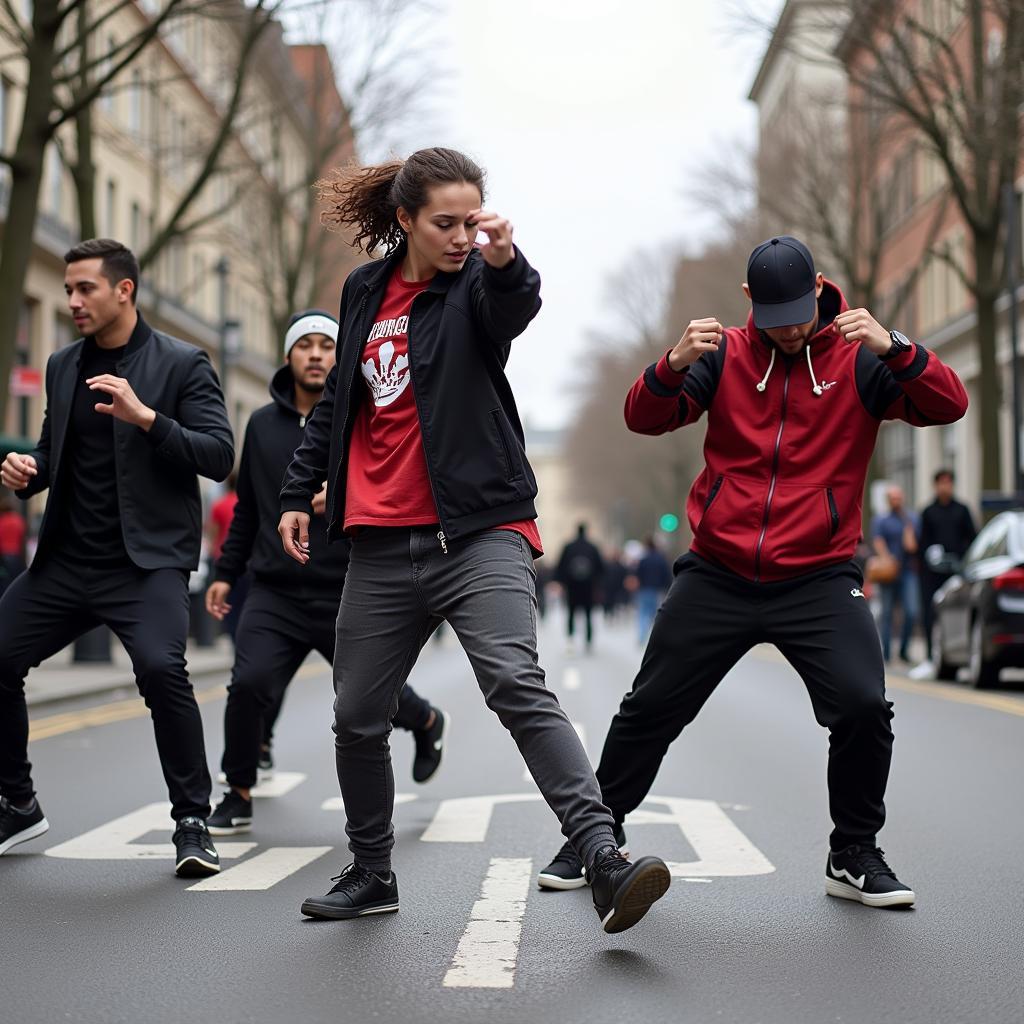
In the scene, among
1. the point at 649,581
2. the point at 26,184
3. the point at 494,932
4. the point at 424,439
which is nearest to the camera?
the point at 424,439

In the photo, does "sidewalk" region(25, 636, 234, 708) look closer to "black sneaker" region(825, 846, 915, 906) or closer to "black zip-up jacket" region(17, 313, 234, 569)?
"black zip-up jacket" region(17, 313, 234, 569)

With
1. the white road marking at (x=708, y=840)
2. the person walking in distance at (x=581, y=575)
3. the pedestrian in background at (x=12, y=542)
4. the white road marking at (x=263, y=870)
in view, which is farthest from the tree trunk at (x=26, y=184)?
the person walking in distance at (x=581, y=575)

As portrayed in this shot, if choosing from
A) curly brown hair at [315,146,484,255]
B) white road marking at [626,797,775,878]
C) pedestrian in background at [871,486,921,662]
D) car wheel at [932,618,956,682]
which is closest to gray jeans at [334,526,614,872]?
curly brown hair at [315,146,484,255]

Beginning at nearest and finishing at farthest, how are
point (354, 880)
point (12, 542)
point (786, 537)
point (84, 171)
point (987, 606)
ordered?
point (354, 880) < point (786, 537) < point (987, 606) < point (84, 171) < point (12, 542)

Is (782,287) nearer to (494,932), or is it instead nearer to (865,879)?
(865,879)

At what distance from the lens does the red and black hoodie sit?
17.7 feet

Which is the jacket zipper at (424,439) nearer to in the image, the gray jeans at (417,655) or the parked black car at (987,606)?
the gray jeans at (417,655)

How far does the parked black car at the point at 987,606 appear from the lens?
14.9 metres

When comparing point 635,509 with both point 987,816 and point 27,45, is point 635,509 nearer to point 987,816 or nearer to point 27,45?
point 27,45

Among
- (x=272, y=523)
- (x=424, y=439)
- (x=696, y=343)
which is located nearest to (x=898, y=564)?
(x=272, y=523)

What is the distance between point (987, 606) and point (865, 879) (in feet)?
32.8

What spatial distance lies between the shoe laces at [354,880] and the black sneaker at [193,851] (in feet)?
2.66

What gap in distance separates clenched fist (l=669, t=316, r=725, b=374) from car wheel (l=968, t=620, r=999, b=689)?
10817mm

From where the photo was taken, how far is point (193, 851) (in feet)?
19.5
